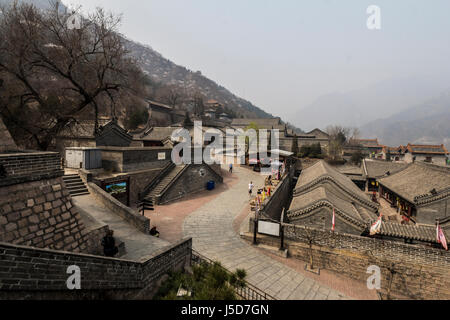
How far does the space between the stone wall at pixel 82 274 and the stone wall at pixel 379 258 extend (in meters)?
7.30

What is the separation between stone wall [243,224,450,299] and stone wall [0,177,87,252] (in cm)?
940

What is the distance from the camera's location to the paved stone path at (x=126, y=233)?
9094 millimetres

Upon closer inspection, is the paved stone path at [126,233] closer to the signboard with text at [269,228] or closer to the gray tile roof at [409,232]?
the signboard with text at [269,228]

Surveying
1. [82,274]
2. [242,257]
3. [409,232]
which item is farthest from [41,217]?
[409,232]

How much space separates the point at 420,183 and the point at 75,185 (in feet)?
100

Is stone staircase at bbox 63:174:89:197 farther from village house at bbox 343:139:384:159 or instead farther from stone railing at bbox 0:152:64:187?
village house at bbox 343:139:384:159

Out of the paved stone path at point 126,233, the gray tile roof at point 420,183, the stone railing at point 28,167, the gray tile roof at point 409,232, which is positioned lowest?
the gray tile roof at point 409,232

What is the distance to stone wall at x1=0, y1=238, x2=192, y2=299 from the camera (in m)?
4.56

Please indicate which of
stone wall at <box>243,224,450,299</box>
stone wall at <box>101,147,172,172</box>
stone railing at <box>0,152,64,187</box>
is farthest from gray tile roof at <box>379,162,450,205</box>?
stone railing at <box>0,152,64,187</box>

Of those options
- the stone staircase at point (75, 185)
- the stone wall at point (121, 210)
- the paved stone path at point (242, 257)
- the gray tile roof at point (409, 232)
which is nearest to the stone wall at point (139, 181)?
the stone staircase at point (75, 185)

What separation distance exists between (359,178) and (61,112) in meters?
37.3

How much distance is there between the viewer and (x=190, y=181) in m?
21.8
